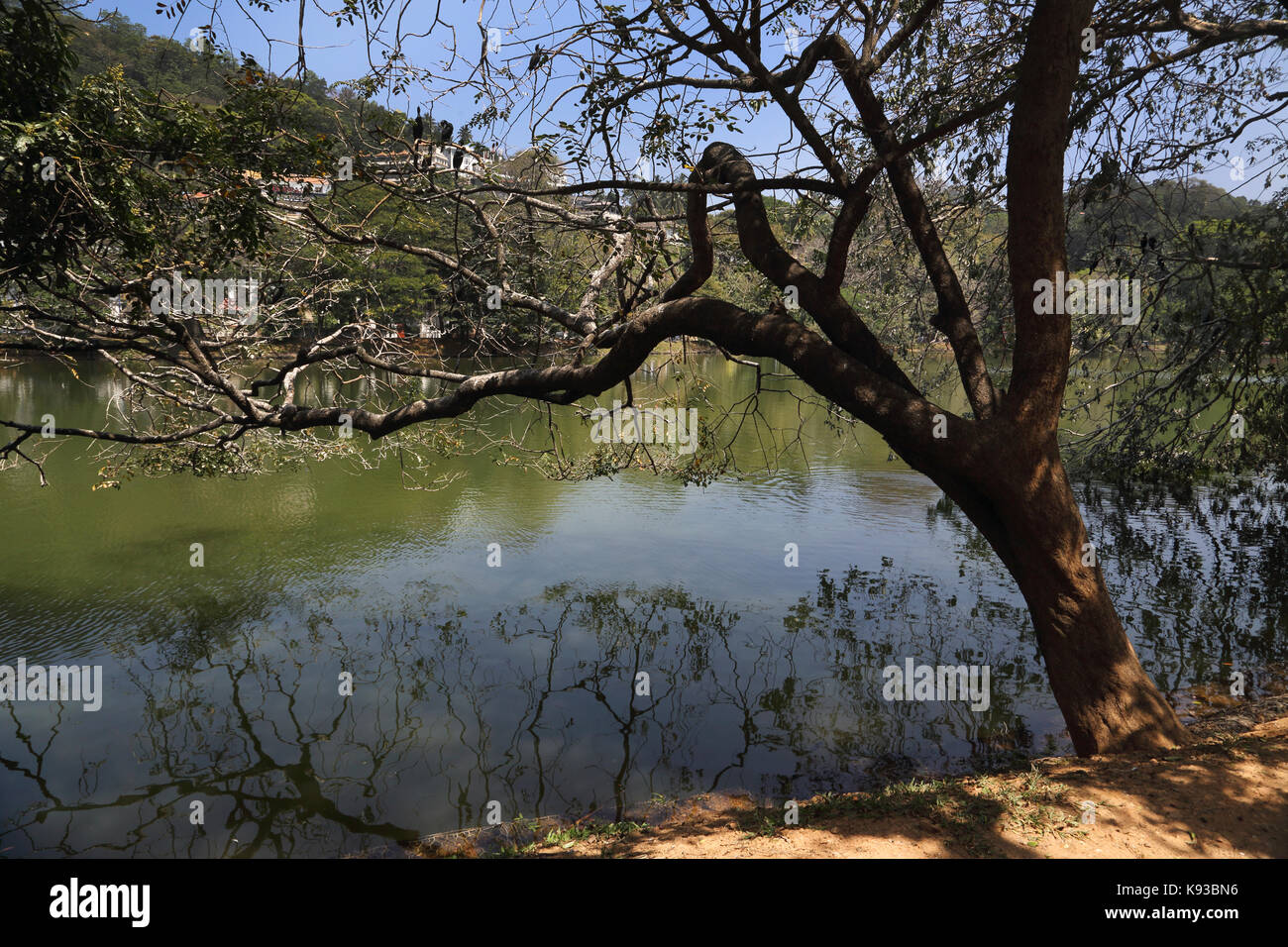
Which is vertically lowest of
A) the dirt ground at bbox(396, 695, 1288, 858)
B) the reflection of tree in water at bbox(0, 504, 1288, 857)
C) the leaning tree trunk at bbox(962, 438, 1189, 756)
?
the reflection of tree in water at bbox(0, 504, 1288, 857)

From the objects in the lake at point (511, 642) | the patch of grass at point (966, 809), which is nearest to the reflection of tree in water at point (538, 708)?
the lake at point (511, 642)

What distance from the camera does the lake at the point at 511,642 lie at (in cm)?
514

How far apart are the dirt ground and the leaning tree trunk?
0.63 feet

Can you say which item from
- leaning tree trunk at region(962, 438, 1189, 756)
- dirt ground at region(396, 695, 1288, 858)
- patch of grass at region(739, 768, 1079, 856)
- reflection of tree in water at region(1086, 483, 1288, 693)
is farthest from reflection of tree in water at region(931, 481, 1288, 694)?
patch of grass at region(739, 768, 1079, 856)

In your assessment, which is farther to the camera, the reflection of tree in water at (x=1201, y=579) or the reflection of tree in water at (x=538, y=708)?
the reflection of tree in water at (x=1201, y=579)

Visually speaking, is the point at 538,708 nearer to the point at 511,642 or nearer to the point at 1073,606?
the point at 511,642

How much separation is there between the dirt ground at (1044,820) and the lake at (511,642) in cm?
144

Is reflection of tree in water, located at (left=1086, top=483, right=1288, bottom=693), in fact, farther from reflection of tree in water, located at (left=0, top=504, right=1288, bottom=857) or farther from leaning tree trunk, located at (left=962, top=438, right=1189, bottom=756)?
leaning tree trunk, located at (left=962, top=438, right=1189, bottom=756)

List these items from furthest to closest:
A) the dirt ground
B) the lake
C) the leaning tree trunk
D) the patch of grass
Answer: the lake → the leaning tree trunk → the patch of grass → the dirt ground

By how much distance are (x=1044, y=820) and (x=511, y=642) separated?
17.9 ft

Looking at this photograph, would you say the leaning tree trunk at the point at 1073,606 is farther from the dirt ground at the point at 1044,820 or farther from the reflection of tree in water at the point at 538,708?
the reflection of tree in water at the point at 538,708

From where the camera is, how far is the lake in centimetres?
514
